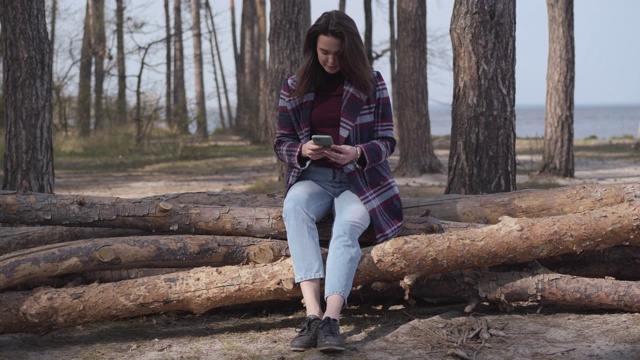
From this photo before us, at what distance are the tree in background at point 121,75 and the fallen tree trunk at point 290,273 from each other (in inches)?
702

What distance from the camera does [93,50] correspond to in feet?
76.3

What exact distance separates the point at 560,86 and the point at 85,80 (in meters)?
14.7

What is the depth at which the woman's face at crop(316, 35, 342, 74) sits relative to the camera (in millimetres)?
4648

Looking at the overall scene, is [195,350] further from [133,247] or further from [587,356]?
[587,356]

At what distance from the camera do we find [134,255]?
15.5 feet

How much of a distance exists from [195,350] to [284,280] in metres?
0.61

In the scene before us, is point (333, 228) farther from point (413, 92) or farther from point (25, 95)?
point (413, 92)

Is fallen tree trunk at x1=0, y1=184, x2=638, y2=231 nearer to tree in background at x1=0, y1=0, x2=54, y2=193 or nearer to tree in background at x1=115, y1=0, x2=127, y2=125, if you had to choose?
tree in background at x1=0, y1=0, x2=54, y2=193

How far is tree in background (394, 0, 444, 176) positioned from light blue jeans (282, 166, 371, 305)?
7982 mm

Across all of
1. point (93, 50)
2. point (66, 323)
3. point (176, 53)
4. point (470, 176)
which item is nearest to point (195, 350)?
point (66, 323)

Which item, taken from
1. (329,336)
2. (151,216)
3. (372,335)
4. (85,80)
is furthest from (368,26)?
(329,336)

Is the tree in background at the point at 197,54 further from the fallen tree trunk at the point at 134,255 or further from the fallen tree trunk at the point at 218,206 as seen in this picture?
the fallen tree trunk at the point at 134,255

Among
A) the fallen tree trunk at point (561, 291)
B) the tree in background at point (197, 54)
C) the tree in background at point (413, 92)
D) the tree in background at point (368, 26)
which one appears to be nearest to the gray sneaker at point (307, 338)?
the fallen tree trunk at point (561, 291)

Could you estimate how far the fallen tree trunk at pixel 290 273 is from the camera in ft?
15.0
